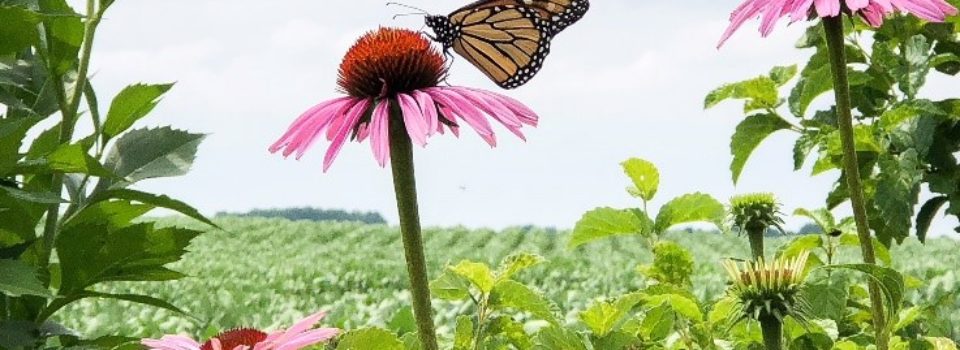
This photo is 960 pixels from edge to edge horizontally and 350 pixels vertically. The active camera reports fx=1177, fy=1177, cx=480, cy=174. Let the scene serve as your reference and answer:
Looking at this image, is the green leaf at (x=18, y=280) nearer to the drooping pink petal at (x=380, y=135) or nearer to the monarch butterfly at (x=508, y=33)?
the drooping pink petal at (x=380, y=135)

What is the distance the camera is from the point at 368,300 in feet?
25.5

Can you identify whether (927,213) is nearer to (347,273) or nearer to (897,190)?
(897,190)

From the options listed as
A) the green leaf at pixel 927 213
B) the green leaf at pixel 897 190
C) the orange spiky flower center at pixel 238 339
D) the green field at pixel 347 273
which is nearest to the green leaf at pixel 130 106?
the green field at pixel 347 273

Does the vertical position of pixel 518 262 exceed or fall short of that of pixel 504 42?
it falls short

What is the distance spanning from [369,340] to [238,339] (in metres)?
0.25

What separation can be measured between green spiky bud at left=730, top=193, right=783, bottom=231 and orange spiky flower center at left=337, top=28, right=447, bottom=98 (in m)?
0.64

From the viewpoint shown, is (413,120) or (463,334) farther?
(463,334)

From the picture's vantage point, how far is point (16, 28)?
1.60 m

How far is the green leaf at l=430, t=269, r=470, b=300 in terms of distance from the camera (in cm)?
160

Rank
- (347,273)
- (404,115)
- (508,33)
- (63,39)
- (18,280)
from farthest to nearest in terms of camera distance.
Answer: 1. (347,273)
2. (508,33)
3. (63,39)
4. (18,280)
5. (404,115)

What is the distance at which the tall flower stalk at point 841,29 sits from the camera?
1.30 m

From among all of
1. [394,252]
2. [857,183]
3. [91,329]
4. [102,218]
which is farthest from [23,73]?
[394,252]

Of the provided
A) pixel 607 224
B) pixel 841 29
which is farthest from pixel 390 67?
pixel 607 224

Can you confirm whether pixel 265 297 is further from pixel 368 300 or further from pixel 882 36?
pixel 882 36
